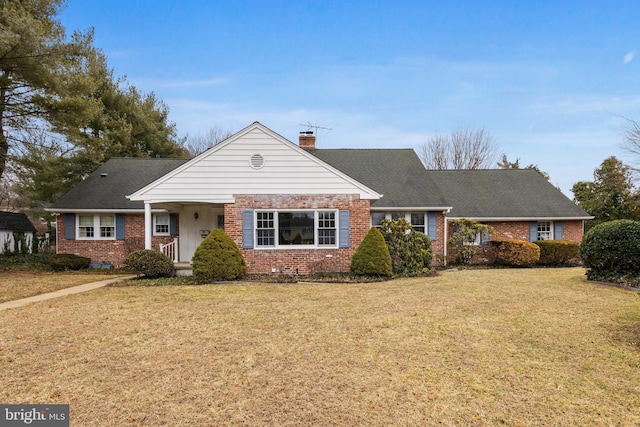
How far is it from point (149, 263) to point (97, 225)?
6.06 metres

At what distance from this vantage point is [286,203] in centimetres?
1305

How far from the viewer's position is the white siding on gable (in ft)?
42.2

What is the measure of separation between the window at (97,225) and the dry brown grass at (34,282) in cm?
255

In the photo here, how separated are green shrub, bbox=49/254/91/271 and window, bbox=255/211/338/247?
8414 mm

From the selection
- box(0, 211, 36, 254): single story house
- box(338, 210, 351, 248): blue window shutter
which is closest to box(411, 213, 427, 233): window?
box(338, 210, 351, 248): blue window shutter

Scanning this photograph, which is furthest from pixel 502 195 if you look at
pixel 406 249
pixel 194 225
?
pixel 194 225

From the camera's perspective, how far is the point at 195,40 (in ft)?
51.2

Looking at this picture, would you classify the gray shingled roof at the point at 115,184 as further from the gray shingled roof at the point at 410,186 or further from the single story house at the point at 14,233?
the single story house at the point at 14,233

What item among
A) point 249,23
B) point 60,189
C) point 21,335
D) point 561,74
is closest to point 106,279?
point 21,335

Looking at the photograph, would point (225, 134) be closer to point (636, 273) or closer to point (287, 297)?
point (287, 297)

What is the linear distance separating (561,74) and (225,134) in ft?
101

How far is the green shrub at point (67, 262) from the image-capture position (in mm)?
15047

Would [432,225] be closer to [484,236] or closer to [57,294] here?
[484,236]

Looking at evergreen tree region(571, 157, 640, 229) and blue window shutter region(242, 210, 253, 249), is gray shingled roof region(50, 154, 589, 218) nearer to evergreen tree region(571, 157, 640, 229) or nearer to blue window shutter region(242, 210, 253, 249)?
blue window shutter region(242, 210, 253, 249)
